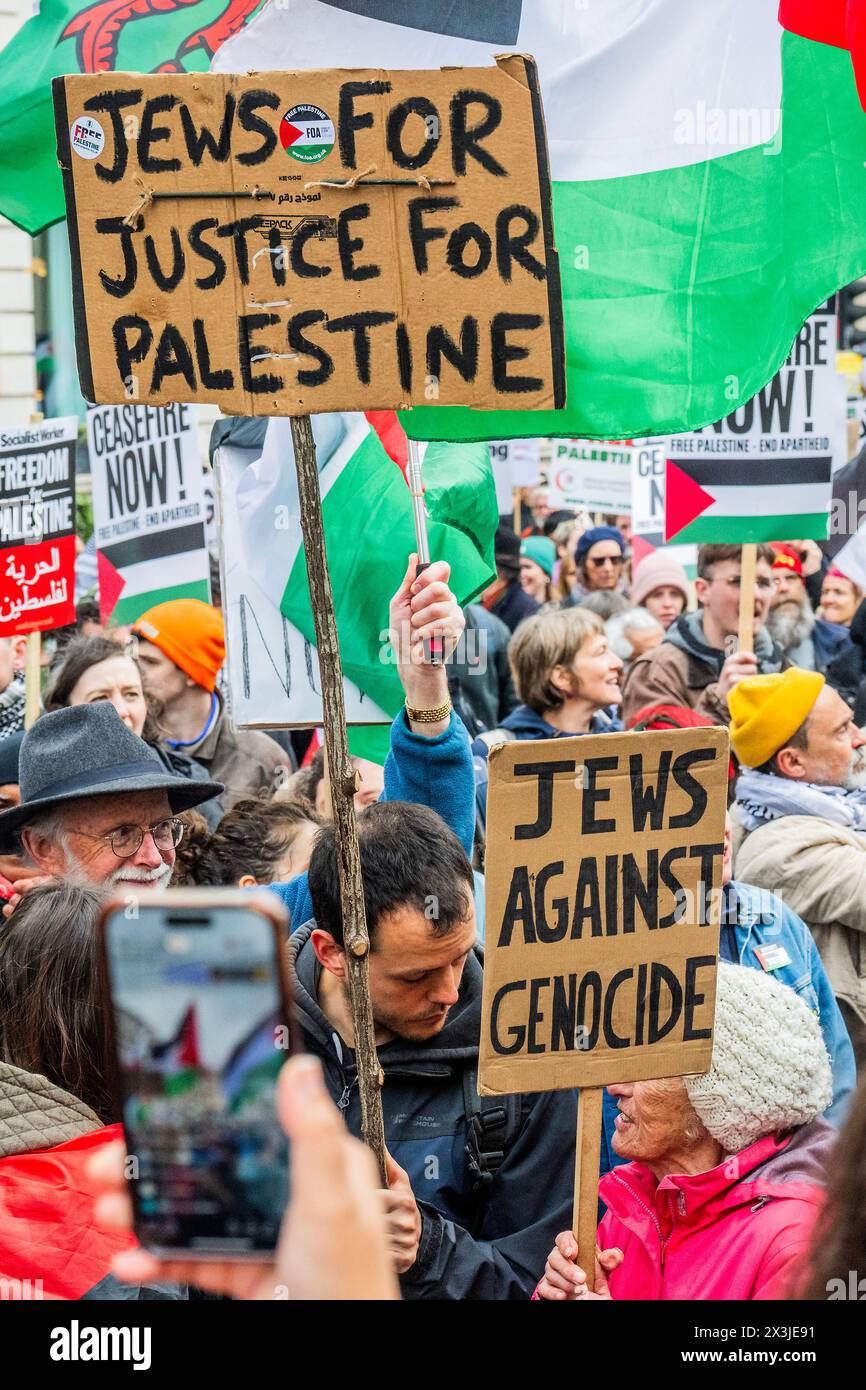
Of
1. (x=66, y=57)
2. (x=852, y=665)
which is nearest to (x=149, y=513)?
(x=66, y=57)

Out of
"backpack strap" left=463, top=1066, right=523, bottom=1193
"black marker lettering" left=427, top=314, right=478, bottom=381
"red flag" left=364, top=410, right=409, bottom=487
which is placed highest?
"black marker lettering" left=427, top=314, right=478, bottom=381

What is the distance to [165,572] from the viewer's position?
604 centimetres

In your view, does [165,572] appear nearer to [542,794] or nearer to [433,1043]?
[433,1043]

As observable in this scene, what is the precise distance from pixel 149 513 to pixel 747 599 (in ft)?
7.50

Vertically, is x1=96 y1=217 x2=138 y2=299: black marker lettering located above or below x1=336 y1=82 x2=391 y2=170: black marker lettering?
below

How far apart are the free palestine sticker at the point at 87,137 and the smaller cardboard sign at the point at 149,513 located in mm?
3503

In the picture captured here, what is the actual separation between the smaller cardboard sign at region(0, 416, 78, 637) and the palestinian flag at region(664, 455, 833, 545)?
7.67 ft

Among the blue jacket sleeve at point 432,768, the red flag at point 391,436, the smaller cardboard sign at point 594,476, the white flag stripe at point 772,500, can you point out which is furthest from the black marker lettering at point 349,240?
the smaller cardboard sign at point 594,476

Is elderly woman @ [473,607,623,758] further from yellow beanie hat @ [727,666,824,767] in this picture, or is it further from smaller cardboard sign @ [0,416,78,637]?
smaller cardboard sign @ [0,416,78,637]

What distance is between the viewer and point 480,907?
3510 mm

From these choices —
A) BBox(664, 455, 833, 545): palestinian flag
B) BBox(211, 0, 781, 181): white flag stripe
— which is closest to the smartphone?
BBox(211, 0, 781, 181): white flag stripe

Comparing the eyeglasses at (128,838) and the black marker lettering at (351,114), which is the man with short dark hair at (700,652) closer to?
the eyeglasses at (128,838)

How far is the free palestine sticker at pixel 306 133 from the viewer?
7.90 ft

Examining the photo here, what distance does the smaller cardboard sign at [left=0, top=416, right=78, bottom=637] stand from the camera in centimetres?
605
